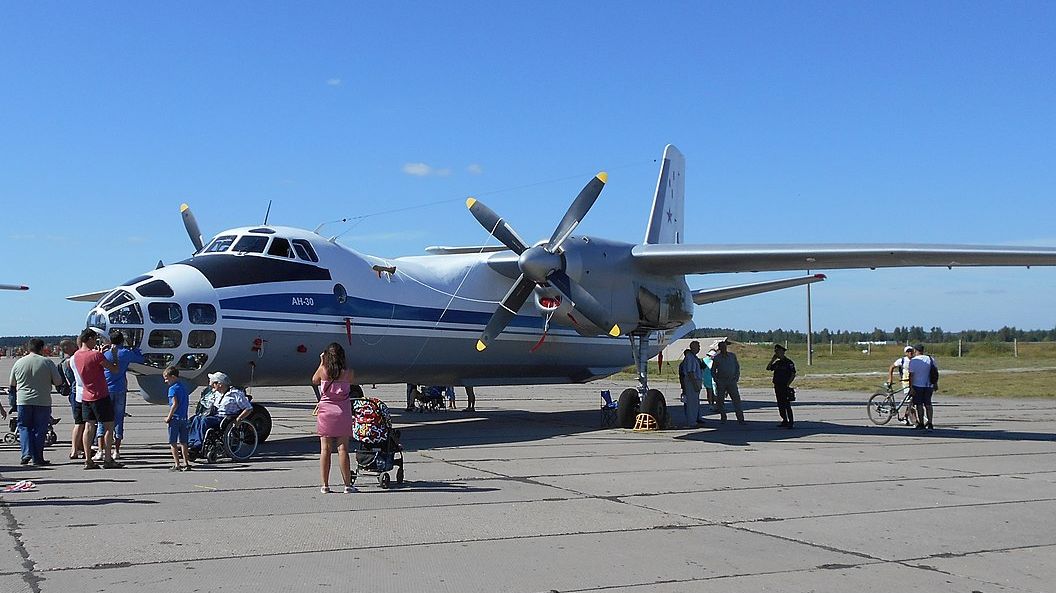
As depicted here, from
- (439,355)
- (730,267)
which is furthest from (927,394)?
(439,355)

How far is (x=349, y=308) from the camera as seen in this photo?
17.0m

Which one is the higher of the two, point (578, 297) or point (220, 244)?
point (220, 244)

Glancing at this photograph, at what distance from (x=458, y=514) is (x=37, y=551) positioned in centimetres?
362

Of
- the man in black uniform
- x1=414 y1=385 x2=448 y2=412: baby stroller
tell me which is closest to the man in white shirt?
the man in black uniform

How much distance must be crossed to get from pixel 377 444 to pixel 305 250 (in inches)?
254

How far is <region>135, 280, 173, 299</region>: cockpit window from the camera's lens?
1423 cm

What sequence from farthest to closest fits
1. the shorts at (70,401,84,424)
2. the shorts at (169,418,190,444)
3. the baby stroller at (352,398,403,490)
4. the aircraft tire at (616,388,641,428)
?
the aircraft tire at (616,388,641,428)
the shorts at (70,401,84,424)
the shorts at (169,418,190,444)
the baby stroller at (352,398,403,490)

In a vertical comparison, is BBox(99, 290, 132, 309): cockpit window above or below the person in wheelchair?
above

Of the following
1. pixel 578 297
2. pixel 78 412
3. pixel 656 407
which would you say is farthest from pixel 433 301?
pixel 78 412

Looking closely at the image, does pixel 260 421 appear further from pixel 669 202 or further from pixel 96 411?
pixel 669 202

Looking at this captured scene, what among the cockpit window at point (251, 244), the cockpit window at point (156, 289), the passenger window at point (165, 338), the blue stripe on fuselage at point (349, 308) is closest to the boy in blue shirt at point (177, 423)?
the passenger window at point (165, 338)

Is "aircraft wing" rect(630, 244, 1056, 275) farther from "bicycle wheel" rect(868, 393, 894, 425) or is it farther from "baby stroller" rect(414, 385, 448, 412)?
"baby stroller" rect(414, 385, 448, 412)

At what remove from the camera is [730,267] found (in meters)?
19.1

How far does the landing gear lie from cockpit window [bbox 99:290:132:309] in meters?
9.94
